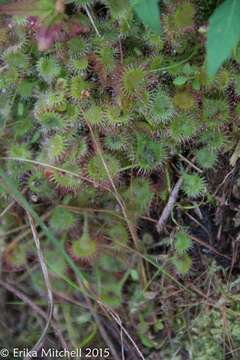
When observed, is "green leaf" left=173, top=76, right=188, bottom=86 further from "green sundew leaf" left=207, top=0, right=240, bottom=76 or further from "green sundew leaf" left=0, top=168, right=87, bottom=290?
"green sundew leaf" left=0, top=168, right=87, bottom=290

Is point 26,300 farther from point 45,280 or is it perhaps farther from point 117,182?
point 117,182

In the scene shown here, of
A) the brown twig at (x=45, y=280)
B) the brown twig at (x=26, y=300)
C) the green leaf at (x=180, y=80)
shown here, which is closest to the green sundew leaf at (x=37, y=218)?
the brown twig at (x=45, y=280)

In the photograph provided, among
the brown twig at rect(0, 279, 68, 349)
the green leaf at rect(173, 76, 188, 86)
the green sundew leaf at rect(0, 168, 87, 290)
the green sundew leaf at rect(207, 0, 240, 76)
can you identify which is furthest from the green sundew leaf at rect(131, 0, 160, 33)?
the brown twig at rect(0, 279, 68, 349)

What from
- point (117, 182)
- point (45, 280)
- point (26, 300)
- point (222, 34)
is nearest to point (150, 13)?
point (222, 34)

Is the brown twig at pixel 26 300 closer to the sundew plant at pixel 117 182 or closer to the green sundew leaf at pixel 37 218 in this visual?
the sundew plant at pixel 117 182

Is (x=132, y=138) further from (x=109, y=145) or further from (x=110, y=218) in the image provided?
(x=110, y=218)

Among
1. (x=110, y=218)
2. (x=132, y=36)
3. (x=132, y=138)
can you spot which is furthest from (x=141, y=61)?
(x=110, y=218)
